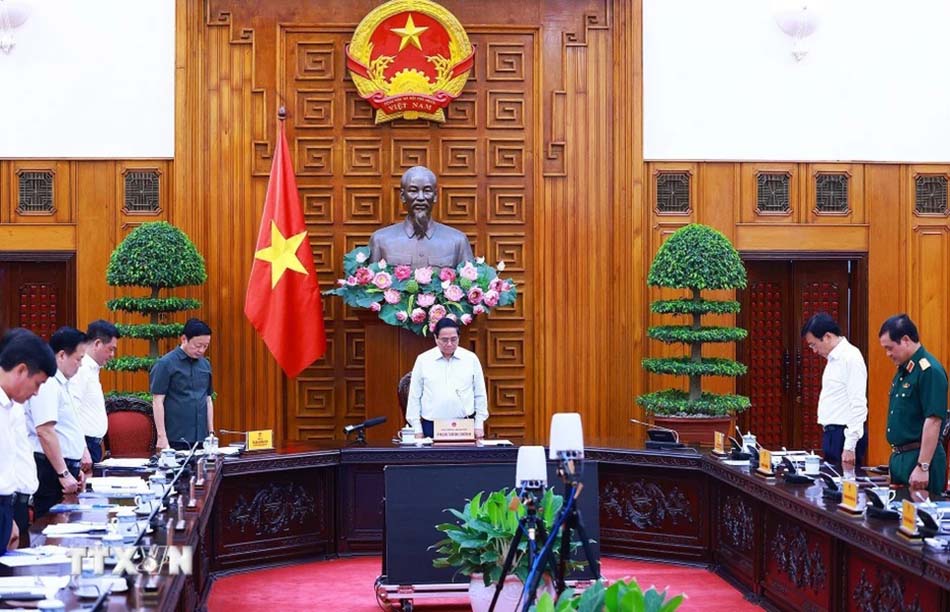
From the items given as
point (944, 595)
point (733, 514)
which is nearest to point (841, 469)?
point (733, 514)

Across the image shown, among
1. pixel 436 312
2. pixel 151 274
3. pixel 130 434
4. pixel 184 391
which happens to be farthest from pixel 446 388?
pixel 151 274

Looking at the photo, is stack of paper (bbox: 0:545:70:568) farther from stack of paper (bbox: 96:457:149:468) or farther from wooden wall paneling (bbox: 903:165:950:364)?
wooden wall paneling (bbox: 903:165:950:364)

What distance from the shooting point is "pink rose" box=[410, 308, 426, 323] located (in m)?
7.82

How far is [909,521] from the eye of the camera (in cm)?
408

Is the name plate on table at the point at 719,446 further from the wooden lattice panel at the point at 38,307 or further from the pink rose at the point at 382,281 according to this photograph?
the wooden lattice panel at the point at 38,307

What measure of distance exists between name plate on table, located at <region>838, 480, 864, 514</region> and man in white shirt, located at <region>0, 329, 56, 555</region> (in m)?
2.82

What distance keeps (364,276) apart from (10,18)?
3030mm

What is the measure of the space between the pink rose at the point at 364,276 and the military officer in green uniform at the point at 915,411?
357 centimetres

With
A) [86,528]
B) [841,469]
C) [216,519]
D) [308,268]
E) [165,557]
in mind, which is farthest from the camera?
[308,268]

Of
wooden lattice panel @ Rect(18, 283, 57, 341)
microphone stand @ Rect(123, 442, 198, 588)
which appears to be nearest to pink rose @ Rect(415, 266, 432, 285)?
microphone stand @ Rect(123, 442, 198, 588)

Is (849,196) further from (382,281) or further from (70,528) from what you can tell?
(70,528)

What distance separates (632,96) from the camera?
880 centimetres

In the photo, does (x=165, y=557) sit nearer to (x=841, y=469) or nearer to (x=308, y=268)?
(x=841, y=469)

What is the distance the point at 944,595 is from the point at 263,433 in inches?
151
